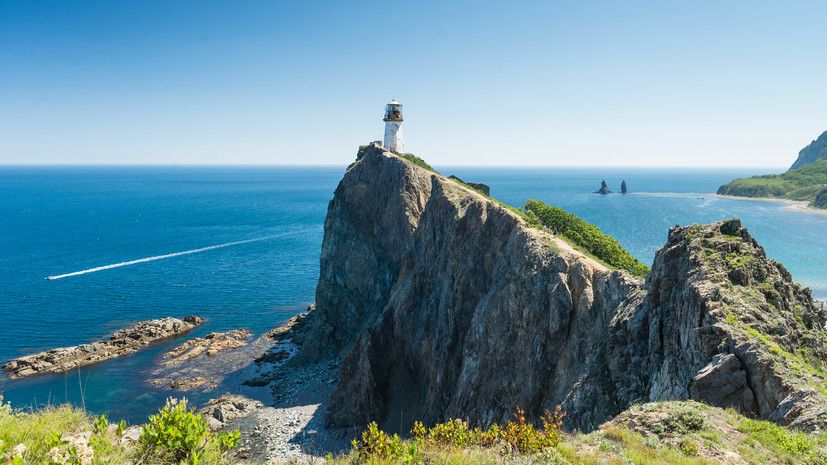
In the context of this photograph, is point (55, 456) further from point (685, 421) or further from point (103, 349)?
point (103, 349)

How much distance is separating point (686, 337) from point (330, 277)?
56084 millimetres

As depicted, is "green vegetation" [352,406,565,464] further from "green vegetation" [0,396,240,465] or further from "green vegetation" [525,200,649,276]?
"green vegetation" [525,200,649,276]

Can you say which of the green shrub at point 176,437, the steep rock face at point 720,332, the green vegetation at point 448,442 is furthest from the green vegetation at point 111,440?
the steep rock face at point 720,332

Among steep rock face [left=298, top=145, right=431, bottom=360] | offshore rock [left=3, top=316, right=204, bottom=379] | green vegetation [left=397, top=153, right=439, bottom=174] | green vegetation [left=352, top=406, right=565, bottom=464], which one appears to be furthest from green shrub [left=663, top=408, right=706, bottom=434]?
offshore rock [left=3, top=316, right=204, bottom=379]

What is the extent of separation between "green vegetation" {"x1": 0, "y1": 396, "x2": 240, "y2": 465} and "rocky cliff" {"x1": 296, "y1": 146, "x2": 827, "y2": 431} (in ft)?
53.1

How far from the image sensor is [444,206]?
160 ft

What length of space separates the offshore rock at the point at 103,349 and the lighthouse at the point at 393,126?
44086mm

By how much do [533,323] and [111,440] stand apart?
26.2 meters

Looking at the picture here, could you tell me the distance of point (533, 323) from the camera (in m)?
30.8

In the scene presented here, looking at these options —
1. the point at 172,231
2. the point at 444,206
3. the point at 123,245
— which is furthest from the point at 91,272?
the point at 444,206

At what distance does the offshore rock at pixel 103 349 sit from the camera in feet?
182

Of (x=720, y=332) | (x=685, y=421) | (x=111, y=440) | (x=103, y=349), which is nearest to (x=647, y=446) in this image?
(x=685, y=421)

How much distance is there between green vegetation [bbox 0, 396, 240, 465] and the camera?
8125mm

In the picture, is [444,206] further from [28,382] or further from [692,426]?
[28,382]
